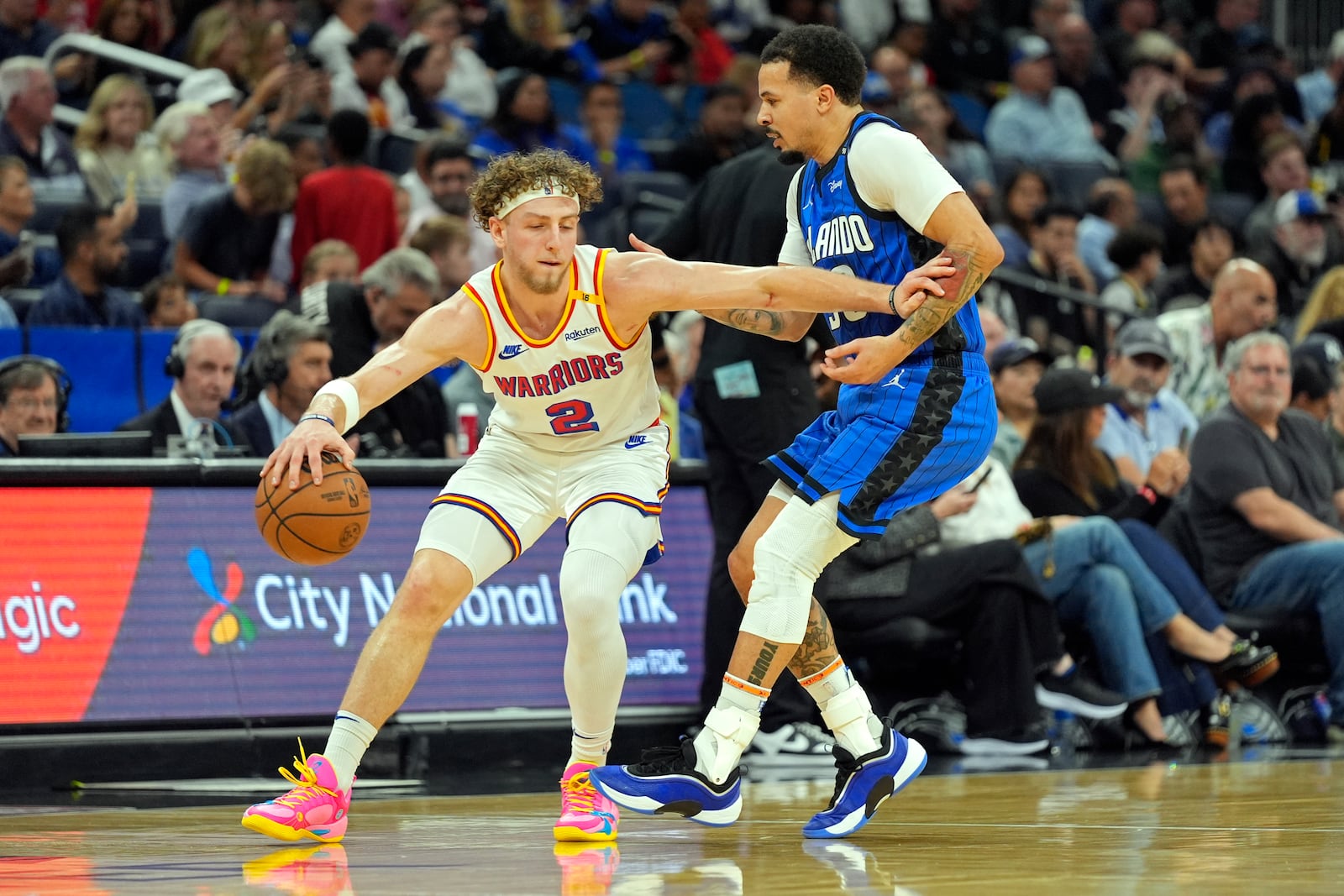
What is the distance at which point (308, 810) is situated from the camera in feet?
16.1

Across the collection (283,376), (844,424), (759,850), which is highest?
(283,376)

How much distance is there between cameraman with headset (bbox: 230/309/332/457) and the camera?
8.08m

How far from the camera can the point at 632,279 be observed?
534 centimetres

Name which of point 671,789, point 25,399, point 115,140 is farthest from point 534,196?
point 115,140

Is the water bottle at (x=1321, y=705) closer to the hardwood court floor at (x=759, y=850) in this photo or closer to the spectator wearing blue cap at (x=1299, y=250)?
the hardwood court floor at (x=759, y=850)

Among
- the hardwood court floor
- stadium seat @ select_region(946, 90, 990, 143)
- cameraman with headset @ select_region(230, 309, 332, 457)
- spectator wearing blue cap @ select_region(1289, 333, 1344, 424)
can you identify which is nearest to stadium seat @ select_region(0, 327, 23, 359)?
cameraman with headset @ select_region(230, 309, 332, 457)

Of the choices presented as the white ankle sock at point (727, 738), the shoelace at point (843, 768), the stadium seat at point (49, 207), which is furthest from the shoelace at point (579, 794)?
the stadium seat at point (49, 207)

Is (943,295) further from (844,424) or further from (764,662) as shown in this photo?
(764,662)

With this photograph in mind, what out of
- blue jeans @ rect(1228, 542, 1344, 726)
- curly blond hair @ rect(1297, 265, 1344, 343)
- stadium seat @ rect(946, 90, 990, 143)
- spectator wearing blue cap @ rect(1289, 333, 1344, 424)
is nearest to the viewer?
blue jeans @ rect(1228, 542, 1344, 726)

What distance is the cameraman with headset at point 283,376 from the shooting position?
8078mm

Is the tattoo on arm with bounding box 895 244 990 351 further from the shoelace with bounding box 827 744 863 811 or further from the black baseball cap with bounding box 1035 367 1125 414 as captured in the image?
the black baseball cap with bounding box 1035 367 1125 414

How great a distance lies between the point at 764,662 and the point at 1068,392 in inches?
165

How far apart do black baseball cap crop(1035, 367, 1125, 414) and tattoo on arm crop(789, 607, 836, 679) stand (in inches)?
149

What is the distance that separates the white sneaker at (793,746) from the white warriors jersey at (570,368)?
2.71m
